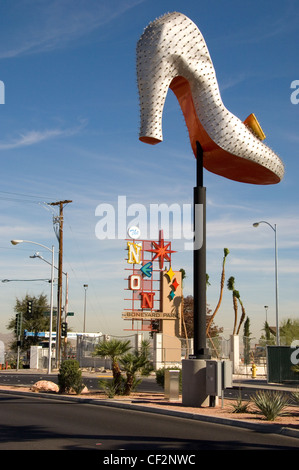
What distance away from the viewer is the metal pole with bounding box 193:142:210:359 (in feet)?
57.9

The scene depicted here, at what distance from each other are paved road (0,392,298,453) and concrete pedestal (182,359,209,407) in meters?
1.78

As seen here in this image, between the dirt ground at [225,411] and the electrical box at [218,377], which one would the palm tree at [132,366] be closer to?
the dirt ground at [225,411]

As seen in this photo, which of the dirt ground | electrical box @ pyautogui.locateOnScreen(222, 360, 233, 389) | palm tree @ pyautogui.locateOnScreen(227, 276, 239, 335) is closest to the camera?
the dirt ground

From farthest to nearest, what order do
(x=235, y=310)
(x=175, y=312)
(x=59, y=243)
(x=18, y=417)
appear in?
(x=235, y=310) → (x=175, y=312) → (x=59, y=243) → (x=18, y=417)

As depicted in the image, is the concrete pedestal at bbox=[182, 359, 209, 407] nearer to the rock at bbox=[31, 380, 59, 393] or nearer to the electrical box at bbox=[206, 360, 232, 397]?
the electrical box at bbox=[206, 360, 232, 397]

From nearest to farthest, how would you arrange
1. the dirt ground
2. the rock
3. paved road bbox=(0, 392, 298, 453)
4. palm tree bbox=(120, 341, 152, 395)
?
paved road bbox=(0, 392, 298, 453)
the dirt ground
palm tree bbox=(120, 341, 152, 395)
the rock

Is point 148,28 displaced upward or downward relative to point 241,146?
upward

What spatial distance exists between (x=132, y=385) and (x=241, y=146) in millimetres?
9543

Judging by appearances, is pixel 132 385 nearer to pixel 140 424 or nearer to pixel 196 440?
pixel 140 424

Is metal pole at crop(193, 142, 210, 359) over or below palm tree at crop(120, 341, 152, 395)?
over

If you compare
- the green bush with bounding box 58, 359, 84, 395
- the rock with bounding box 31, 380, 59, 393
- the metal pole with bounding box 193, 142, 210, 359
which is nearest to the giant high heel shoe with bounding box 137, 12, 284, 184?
the metal pole with bounding box 193, 142, 210, 359

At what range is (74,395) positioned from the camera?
68.9 ft
